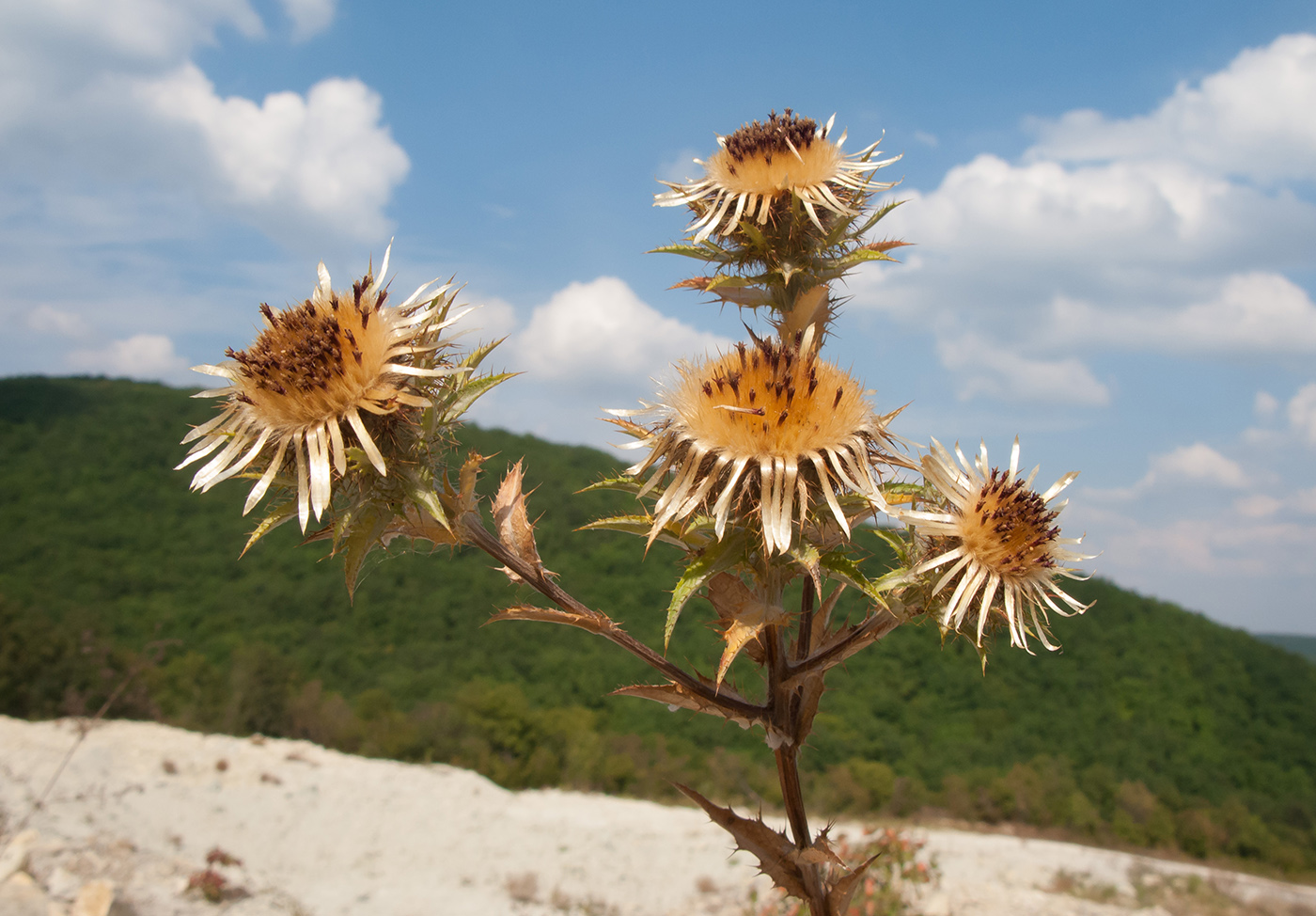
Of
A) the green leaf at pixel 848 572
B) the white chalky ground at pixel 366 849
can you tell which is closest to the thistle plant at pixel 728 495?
the green leaf at pixel 848 572

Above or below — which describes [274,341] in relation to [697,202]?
below

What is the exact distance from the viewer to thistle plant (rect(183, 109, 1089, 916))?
222 cm

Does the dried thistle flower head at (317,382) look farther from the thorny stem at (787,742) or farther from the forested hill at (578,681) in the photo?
the forested hill at (578,681)

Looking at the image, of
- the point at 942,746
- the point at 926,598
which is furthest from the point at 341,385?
the point at 942,746

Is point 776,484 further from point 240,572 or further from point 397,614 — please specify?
point 240,572

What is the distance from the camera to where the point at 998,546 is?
2293 millimetres

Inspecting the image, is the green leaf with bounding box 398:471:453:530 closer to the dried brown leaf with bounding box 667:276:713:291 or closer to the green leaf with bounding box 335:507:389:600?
the green leaf with bounding box 335:507:389:600

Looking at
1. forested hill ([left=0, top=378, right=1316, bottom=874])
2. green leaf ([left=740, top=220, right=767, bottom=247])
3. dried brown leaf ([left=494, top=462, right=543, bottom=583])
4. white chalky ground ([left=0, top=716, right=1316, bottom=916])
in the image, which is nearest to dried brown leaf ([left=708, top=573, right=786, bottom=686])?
dried brown leaf ([left=494, top=462, right=543, bottom=583])

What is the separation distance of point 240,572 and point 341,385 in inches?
2433

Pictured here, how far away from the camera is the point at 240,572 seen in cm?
5566

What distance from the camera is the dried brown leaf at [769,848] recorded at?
248 centimetres

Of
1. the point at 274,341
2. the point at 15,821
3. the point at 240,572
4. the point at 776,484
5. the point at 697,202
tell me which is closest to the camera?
the point at 776,484

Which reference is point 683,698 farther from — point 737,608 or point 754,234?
point 754,234

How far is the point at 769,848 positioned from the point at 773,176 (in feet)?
8.14
